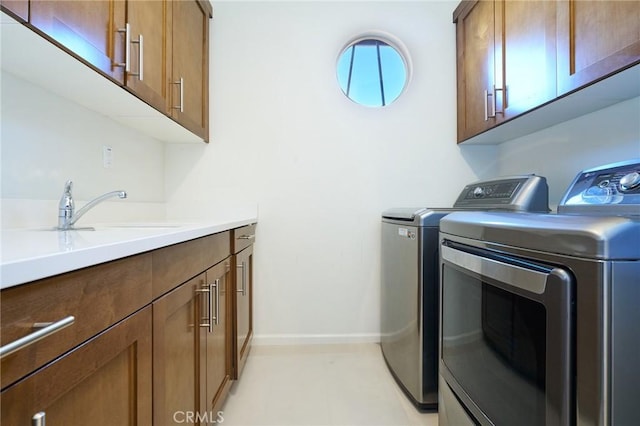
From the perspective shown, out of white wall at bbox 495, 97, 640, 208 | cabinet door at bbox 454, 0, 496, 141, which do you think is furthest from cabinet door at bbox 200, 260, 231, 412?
white wall at bbox 495, 97, 640, 208

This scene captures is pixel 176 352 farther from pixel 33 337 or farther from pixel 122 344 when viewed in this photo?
pixel 33 337

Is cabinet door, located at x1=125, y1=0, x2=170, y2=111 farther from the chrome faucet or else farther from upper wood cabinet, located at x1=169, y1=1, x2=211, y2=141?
the chrome faucet

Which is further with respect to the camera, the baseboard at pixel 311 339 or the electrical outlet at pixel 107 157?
the baseboard at pixel 311 339

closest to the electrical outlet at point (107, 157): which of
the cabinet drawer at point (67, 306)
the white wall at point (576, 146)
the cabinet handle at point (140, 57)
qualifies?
the cabinet handle at point (140, 57)

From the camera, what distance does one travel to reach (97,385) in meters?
0.59

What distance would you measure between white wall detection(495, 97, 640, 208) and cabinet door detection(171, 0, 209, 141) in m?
2.08

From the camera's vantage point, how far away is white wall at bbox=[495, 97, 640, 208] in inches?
54.6

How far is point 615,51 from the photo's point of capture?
105cm

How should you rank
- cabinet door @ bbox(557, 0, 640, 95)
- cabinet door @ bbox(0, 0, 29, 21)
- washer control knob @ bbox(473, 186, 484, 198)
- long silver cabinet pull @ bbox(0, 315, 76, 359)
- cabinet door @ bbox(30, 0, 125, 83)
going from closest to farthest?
long silver cabinet pull @ bbox(0, 315, 76, 359) < cabinet door @ bbox(0, 0, 29, 21) < cabinet door @ bbox(30, 0, 125, 83) < cabinet door @ bbox(557, 0, 640, 95) < washer control knob @ bbox(473, 186, 484, 198)

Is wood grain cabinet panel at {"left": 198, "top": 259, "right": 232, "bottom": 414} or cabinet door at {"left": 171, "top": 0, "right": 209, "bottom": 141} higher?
cabinet door at {"left": 171, "top": 0, "right": 209, "bottom": 141}

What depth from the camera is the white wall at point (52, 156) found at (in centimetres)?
108

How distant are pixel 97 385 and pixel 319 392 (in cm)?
131

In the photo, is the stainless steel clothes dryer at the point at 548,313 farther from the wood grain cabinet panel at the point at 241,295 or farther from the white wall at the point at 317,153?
the white wall at the point at 317,153

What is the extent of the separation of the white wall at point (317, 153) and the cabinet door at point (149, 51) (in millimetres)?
685
